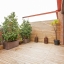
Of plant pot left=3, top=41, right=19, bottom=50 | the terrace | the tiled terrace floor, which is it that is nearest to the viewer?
the tiled terrace floor

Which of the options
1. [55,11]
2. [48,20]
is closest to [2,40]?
[48,20]

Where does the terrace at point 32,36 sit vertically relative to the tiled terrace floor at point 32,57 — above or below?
above

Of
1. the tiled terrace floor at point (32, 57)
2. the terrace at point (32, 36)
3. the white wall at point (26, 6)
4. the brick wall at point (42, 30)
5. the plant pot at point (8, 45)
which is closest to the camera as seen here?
the tiled terrace floor at point (32, 57)

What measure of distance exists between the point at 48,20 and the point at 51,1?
127 cm

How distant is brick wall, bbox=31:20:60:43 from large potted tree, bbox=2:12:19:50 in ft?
5.41

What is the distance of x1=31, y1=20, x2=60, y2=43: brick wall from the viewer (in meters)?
4.91

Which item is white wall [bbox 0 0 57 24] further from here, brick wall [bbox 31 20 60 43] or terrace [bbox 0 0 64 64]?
brick wall [bbox 31 20 60 43]

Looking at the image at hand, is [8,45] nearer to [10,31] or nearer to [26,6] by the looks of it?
[10,31]

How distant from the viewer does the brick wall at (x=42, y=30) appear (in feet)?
16.1

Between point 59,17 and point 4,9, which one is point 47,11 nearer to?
point 59,17

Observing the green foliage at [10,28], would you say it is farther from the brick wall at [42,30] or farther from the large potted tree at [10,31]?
the brick wall at [42,30]

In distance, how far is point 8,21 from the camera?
3.85m

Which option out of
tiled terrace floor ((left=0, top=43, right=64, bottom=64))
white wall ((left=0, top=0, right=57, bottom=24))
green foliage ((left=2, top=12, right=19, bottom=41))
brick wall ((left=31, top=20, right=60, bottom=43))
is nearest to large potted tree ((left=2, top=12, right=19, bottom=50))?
green foliage ((left=2, top=12, right=19, bottom=41))

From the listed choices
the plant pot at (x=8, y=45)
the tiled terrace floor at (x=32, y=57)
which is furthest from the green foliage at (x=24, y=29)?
the tiled terrace floor at (x=32, y=57)
